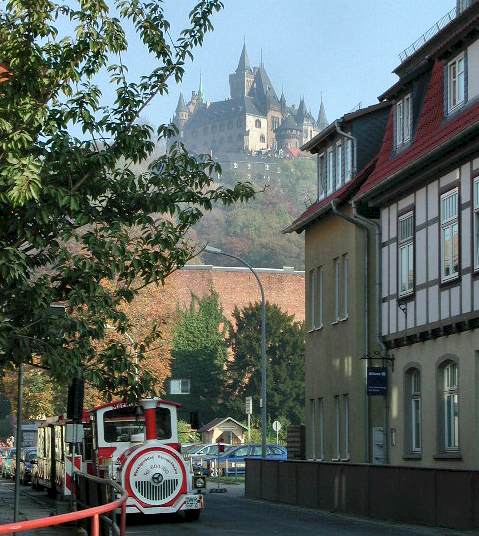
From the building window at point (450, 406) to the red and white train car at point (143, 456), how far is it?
4.95 metres

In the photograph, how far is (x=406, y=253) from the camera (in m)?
31.4

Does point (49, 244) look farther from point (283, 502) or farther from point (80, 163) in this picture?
point (283, 502)

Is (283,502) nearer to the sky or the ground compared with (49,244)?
nearer to the ground

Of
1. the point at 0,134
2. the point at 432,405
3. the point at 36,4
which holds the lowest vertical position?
the point at 432,405

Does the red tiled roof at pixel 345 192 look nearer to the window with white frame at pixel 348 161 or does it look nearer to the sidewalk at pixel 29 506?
the window with white frame at pixel 348 161

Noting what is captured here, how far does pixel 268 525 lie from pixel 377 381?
7.20 metres

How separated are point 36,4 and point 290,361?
292 feet

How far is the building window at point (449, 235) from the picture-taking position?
91.0 ft

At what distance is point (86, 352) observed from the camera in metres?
17.7

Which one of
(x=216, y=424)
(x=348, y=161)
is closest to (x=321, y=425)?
(x=348, y=161)

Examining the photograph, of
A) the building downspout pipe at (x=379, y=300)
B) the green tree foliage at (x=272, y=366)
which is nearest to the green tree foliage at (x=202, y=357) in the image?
the green tree foliage at (x=272, y=366)

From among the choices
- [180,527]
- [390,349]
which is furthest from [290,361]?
[180,527]

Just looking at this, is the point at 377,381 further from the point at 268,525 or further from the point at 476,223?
the point at 268,525

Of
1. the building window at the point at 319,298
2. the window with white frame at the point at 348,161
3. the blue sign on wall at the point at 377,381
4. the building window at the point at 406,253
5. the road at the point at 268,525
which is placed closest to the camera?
the road at the point at 268,525
